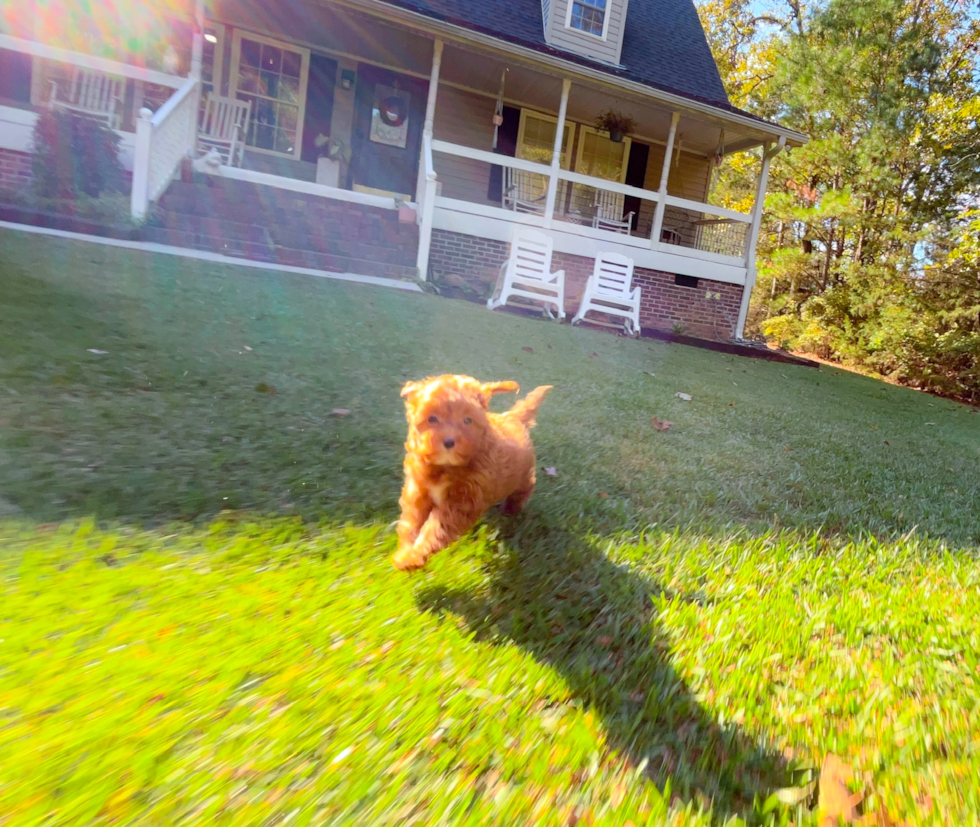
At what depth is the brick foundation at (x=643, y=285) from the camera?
1159cm

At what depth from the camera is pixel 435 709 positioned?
1.53m

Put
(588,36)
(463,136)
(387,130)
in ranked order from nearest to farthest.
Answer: (387,130), (463,136), (588,36)

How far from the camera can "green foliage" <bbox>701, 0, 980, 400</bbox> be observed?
15109mm

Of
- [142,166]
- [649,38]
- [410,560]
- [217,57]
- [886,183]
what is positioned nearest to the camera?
[410,560]

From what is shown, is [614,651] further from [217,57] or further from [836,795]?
[217,57]

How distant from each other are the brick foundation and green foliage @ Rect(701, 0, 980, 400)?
5.34 meters

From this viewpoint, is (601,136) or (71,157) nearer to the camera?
(71,157)

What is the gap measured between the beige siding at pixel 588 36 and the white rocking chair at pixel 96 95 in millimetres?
9131

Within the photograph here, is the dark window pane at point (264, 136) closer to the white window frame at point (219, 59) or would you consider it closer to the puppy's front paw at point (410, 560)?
the white window frame at point (219, 59)

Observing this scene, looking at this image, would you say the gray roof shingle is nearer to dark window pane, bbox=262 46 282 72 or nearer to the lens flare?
dark window pane, bbox=262 46 282 72

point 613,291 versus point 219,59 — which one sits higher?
point 219,59

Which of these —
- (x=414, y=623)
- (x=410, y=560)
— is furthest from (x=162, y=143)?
(x=414, y=623)

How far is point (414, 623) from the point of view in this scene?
1898 mm

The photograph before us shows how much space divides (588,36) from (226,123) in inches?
333
